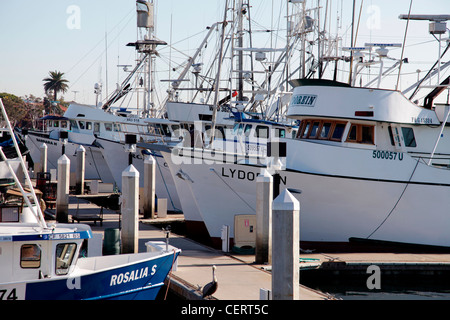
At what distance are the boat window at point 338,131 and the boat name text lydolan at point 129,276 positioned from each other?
8.51 m

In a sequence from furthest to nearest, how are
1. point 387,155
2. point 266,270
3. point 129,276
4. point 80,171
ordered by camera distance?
1. point 80,171
2. point 387,155
3. point 266,270
4. point 129,276

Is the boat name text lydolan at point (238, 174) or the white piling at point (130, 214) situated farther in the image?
the boat name text lydolan at point (238, 174)

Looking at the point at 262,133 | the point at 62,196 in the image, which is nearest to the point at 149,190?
the point at 62,196

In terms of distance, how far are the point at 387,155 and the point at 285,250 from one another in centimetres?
992

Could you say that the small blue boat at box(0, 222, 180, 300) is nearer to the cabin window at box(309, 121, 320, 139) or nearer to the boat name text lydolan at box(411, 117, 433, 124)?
the cabin window at box(309, 121, 320, 139)

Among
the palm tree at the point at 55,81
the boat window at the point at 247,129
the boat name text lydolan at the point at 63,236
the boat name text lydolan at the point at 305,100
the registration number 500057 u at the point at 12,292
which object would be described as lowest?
the registration number 500057 u at the point at 12,292

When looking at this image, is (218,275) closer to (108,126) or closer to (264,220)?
(264,220)

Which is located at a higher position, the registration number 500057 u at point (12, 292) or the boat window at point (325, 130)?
the boat window at point (325, 130)

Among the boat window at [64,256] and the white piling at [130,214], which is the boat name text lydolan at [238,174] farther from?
the boat window at [64,256]

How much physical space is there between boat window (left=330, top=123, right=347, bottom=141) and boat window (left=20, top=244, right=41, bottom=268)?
10567 mm

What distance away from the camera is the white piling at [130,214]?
16.0m

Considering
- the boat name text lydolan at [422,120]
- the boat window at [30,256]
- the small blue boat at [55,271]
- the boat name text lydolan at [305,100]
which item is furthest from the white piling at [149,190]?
the boat window at [30,256]

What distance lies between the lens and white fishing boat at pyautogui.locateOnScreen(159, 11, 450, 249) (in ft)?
59.9

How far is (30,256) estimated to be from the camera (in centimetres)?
1171
